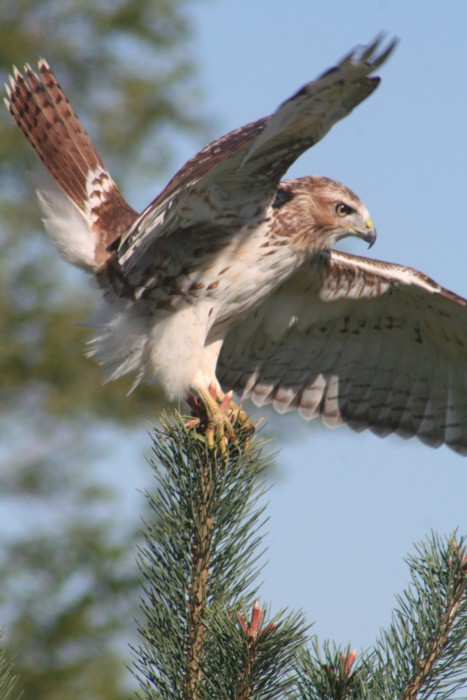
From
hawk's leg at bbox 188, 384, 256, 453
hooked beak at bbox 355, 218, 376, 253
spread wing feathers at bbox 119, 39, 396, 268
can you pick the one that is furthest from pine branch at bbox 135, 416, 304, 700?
hooked beak at bbox 355, 218, 376, 253

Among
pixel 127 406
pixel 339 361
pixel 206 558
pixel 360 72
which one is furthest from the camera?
pixel 127 406

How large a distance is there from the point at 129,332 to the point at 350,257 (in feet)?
3.74

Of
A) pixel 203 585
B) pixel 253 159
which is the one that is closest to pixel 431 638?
pixel 203 585

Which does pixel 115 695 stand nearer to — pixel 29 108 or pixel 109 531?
pixel 109 531

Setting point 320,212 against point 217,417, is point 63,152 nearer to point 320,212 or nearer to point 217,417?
point 320,212

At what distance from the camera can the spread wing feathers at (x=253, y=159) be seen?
3266 millimetres

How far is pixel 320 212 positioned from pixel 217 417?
46.8 inches

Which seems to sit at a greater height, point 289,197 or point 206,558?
point 289,197

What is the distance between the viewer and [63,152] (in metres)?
4.66

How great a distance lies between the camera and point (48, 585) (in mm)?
9719

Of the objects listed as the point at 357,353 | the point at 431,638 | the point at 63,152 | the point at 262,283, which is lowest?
the point at 431,638

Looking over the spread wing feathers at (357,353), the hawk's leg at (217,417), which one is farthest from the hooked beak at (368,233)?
the hawk's leg at (217,417)

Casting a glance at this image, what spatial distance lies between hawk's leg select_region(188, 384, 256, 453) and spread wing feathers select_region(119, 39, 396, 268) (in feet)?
1.98

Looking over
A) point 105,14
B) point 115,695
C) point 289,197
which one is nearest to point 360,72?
point 289,197
